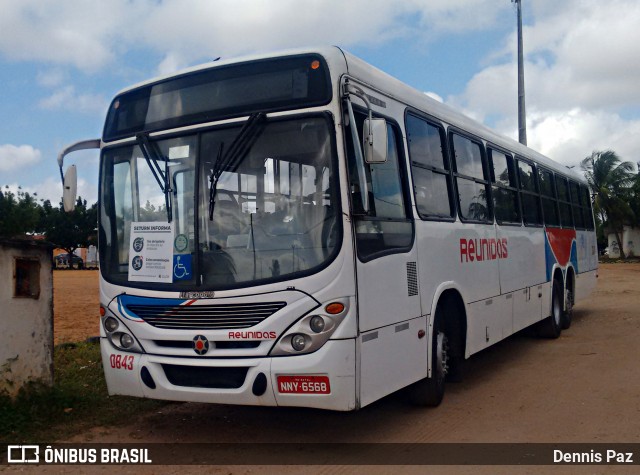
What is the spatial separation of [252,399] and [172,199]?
185cm

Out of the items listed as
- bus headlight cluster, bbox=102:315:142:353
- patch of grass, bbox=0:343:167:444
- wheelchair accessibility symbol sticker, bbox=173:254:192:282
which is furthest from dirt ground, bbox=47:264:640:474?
wheelchair accessibility symbol sticker, bbox=173:254:192:282

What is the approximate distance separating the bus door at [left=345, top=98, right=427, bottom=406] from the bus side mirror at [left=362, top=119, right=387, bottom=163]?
125mm

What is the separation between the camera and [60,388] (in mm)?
7457

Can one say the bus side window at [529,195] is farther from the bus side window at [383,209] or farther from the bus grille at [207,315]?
the bus grille at [207,315]

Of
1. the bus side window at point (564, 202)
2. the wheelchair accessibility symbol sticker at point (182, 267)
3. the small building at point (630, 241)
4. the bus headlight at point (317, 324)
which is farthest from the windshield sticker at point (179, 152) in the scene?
the small building at point (630, 241)

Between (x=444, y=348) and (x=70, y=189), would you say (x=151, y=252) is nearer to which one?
(x=70, y=189)

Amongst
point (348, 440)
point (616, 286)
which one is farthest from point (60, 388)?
point (616, 286)

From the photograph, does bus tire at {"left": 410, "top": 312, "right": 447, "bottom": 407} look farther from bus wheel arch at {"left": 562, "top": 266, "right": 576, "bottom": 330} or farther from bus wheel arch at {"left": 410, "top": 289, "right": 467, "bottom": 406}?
bus wheel arch at {"left": 562, "top": 266, "right": 576, "bottom": 330}

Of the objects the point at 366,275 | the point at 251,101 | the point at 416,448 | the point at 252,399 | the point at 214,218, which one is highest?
the point at 251,101

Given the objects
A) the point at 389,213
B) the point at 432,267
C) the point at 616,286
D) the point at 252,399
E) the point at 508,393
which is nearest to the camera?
the point at 252,399

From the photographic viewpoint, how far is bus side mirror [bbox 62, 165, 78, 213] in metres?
6.55

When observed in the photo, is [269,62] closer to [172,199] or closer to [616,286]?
[172,199]

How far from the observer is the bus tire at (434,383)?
7.10m

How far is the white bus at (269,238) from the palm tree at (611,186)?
52.6 metres
